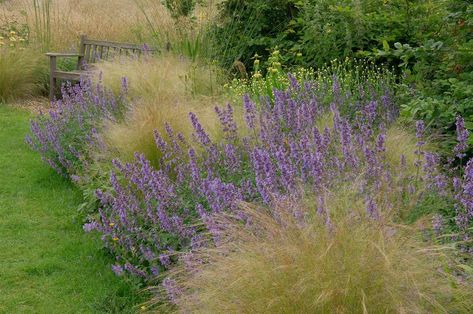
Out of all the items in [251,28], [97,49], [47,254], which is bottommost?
[47,254]

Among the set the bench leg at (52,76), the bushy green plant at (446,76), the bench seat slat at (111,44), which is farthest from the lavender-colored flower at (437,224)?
the bench leg at (52,76)

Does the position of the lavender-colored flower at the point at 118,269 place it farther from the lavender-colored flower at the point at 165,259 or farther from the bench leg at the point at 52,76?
the bench leg at the point at 52,76

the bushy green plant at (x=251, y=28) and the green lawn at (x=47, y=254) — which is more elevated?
the bushy green plant at (x=251, y=28)

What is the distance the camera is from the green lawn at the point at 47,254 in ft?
11.9

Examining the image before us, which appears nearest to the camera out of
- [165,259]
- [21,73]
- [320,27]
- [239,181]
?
[165,259]

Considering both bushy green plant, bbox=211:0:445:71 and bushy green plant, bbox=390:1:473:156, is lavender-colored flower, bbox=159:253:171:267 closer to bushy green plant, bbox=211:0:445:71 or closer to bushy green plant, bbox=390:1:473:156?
bushy green plant, bbox=390:1:473:156

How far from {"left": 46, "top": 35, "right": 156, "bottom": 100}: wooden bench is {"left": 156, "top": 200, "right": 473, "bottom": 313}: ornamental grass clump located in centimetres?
665

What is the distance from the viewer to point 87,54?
10.1 meters

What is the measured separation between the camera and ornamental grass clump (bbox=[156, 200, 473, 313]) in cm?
222

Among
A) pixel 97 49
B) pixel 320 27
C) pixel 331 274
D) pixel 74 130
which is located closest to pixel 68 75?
pixel 97 49

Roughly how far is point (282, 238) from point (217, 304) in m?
0.35

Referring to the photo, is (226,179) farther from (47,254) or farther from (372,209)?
(47,254)

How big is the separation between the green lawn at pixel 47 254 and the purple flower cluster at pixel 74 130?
22 cm

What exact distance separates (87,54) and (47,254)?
6335mm
